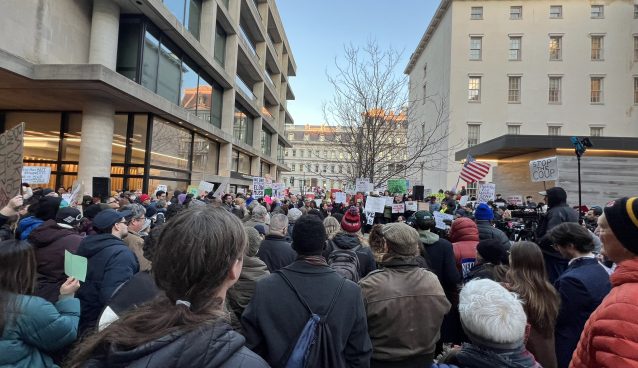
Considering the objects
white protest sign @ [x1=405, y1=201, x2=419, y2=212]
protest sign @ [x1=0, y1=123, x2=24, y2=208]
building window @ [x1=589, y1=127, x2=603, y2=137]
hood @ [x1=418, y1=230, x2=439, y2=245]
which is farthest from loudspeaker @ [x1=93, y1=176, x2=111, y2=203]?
building window @ [x1=589, y1=127, x2=603, y2=137]

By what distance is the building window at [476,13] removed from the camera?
38.8m

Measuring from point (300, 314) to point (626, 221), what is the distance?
6.19ft

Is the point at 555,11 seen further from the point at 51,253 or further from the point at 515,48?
the point at 51,253

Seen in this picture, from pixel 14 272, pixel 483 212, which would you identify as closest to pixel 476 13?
pixel 483 212

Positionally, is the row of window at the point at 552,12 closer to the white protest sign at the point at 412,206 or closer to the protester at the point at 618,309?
the white protest sign at the point at 412,206

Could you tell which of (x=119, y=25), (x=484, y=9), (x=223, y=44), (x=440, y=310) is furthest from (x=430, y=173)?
(x=440, y=310)

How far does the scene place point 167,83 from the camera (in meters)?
19.0

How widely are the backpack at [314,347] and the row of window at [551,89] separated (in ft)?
134

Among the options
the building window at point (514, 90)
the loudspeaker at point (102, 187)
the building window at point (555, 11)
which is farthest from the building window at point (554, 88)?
the loudspeaker at point (102, 187)

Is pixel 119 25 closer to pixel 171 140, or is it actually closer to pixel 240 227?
pixel 171 140

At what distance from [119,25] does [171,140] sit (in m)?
5.98

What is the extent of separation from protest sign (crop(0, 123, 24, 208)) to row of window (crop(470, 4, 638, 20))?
42.9 m

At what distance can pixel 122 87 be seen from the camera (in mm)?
14008

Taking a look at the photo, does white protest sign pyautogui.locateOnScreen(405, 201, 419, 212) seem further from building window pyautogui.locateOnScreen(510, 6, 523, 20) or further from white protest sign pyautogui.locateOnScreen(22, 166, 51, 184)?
building window pyautogui.locateOnScreen(510, 6, 523, 20)
